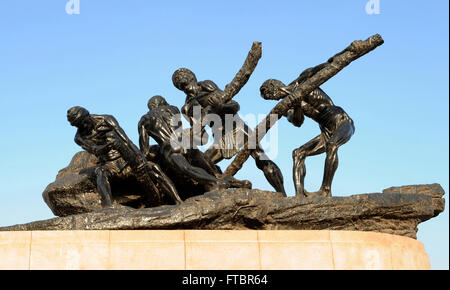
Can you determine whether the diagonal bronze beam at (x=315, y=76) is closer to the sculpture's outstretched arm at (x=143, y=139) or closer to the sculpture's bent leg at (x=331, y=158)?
the sculpture's bent leg at (x=331, y=158)

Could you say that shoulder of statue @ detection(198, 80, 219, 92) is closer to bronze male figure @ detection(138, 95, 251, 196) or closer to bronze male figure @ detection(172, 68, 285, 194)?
bronze male figure @ detection(172, 68, 285, 194)

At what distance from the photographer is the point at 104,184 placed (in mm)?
11266

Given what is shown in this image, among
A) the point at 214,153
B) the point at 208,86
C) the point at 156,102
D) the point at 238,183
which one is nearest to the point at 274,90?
the point at 208,86

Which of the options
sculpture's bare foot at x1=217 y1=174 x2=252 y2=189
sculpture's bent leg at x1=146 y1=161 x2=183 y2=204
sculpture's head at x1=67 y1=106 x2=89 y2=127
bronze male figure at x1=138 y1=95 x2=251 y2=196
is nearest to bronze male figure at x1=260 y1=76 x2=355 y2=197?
sculpture's bare foot at x1=217 y1=174 x2=252 y2=189

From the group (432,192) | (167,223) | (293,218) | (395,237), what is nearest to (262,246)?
(293,218)

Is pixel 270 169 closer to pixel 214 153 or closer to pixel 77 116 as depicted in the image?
pixel 214 153

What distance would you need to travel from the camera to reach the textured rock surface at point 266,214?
1005 centimetres

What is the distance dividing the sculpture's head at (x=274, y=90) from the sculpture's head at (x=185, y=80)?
1.16 metres

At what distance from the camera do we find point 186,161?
11.3 metres

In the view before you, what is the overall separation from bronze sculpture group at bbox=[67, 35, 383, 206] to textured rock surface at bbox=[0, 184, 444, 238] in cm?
74

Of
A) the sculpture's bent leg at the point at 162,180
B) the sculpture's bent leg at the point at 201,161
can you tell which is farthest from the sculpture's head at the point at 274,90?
the sculpture's bent leg at the point at 162,180

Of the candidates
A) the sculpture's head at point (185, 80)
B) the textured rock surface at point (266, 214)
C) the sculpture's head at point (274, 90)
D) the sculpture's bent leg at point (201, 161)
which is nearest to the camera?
the textured rock surface at point (266, 214)

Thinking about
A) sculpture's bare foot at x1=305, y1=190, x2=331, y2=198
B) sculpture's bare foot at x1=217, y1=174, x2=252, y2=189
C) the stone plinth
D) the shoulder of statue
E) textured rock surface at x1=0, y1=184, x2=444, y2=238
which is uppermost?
the shoulder of statue

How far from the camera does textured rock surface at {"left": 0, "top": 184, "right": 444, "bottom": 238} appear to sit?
396 inches
